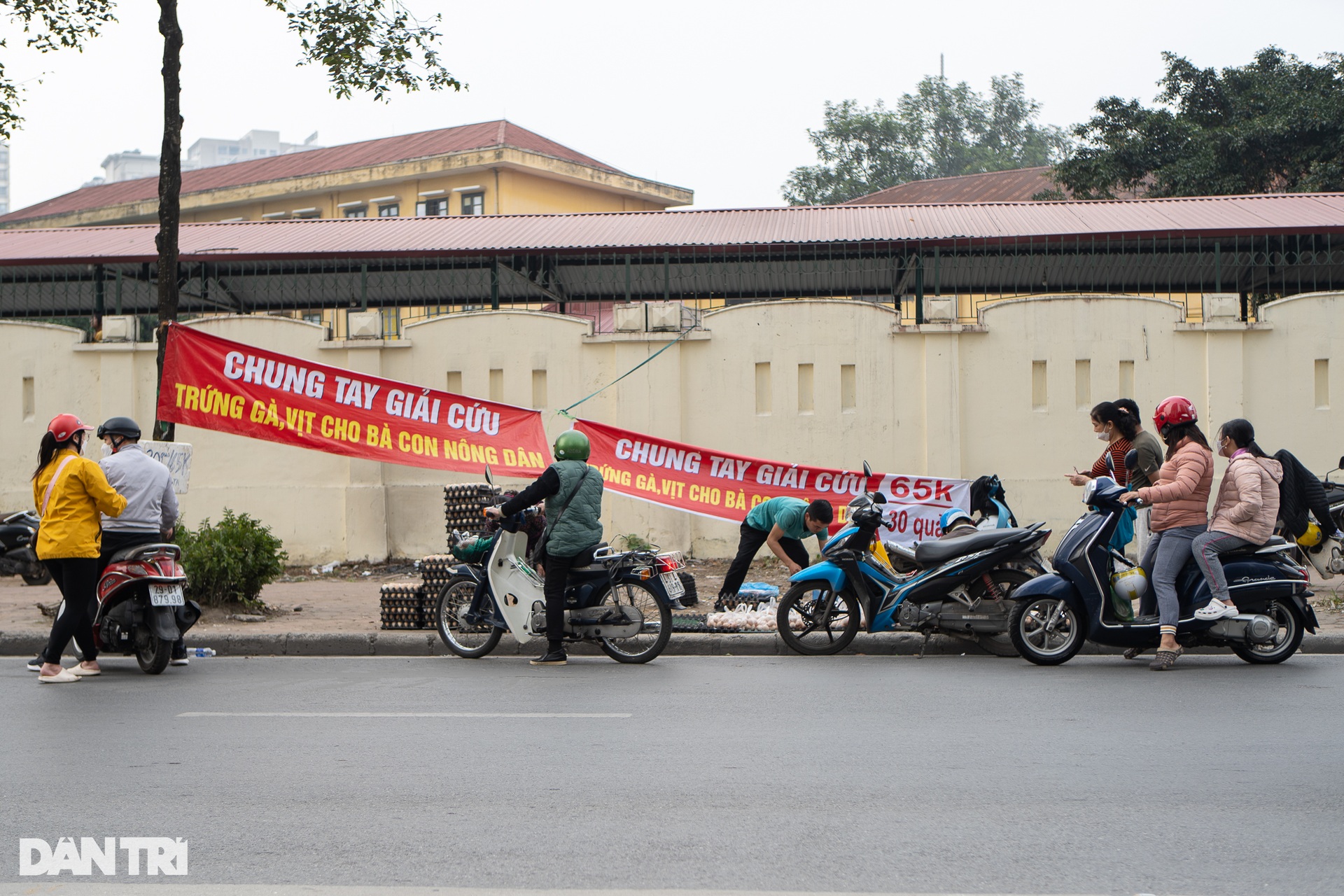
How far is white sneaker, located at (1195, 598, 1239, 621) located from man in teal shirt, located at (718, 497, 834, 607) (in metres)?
2.97

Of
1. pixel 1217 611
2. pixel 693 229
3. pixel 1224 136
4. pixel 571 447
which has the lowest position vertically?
pixel 1217 611

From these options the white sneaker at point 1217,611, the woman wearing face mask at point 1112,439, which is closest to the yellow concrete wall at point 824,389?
the woman wearing face mask at point 1112,439

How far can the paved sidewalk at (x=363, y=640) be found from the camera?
915 cm

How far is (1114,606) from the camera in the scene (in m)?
8.23

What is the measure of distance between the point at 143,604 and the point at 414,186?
31.4 metres

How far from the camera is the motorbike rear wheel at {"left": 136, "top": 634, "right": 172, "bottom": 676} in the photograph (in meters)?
8.21

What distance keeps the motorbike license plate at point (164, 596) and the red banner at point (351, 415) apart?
11.2 feet

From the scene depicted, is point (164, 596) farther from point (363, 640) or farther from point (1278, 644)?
point (1278, 644)

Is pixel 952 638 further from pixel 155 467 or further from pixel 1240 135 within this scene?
pixel 1240 135

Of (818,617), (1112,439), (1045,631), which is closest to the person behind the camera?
(1045,631)

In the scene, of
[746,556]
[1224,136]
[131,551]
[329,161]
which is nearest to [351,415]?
[131,551]

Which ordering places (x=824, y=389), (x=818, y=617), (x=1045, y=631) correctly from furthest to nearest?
(x=824, y=389) < (x=818, y=617) < (x=1045, y=631)

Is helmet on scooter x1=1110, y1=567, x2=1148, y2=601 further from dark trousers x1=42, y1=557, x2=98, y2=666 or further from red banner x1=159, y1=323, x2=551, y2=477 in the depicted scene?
dark trousers x1=42, y1=557, x2=98, y2=666

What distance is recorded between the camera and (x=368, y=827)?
4.48m
